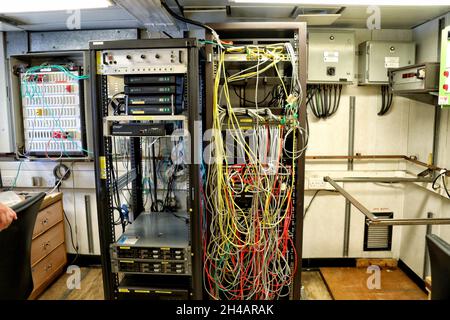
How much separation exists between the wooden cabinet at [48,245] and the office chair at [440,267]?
260 cm

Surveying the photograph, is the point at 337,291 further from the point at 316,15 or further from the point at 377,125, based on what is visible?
the point at 316,15

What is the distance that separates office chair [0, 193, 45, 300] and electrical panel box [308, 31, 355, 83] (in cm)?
218

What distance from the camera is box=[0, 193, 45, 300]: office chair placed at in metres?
1.46

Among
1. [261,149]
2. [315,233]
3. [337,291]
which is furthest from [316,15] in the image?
[337,291]

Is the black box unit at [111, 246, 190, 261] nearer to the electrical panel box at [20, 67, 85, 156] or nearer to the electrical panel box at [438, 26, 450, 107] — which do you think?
the electrical panel box at [20, 67, 85, 156]

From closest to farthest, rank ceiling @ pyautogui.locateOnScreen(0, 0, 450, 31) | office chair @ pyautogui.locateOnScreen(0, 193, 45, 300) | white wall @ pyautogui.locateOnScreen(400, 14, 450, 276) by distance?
office chair @ pyautogui.locateOnScreen(0, 193, 45, 300), ceiling @ pyautogui.locateOnScreen(0, 0, 450, 31), white wall @ pyautogui.locateOnScreen(400, 14, 450, 276)

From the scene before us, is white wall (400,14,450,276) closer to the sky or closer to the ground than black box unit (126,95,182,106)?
closer to the ground

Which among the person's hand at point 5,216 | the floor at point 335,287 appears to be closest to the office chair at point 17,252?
the person's hand at point 5,216

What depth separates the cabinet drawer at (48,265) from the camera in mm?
2408

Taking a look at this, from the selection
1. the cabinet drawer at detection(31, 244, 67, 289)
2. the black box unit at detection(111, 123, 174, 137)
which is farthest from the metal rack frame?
the cabinet drawer at detection(31, 244, 67, 289)

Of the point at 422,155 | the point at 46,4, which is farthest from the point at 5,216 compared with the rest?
the point at 422,155

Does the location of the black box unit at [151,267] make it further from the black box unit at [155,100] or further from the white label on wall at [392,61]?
the white label on wall at [392,61]

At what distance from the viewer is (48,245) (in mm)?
2570

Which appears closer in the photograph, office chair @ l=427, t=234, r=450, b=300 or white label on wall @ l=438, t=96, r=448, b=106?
office chair @ l=427, t=234, r=450, b=300
